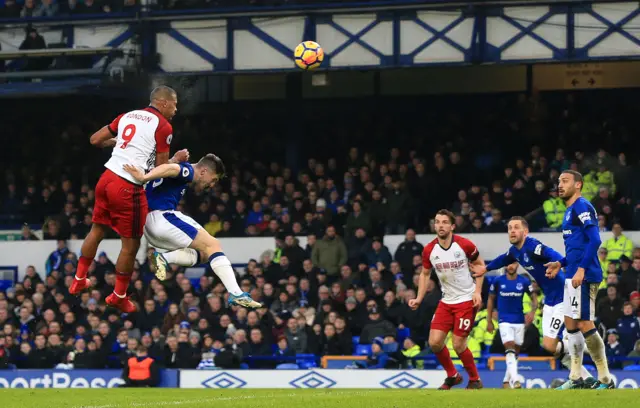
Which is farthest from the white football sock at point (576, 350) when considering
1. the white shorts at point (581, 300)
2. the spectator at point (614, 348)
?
the spectator at point (614, 348)

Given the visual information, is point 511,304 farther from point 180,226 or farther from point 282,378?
point 180,226

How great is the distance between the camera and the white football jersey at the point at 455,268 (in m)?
15.3

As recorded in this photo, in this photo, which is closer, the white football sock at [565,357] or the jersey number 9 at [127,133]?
the jersey number 9 at [127,133]

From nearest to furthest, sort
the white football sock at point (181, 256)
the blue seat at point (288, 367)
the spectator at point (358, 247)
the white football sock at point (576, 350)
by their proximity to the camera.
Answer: the white football sock at point (181, 256)
the white football sock at point (576, 350)
the blue seat at point (288, 367)
the spectator at point (358, 247)

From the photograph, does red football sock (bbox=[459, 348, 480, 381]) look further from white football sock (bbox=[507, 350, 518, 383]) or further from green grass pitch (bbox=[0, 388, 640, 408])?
white football sock (bbox=[507, 350, 518, 383])

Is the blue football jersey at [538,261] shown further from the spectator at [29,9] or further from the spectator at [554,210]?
the spectator at [29,9]

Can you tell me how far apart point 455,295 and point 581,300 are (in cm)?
214

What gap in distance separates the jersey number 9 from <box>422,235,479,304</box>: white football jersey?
458cm

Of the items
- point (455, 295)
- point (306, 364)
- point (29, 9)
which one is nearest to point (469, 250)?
point (455, 295)

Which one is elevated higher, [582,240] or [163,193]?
[163,193]

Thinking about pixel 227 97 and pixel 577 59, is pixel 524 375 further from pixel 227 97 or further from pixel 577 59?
pixel 227 97

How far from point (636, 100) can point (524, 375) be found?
9517 mm

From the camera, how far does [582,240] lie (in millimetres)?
13547

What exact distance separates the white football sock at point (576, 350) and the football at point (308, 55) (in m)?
9.72
